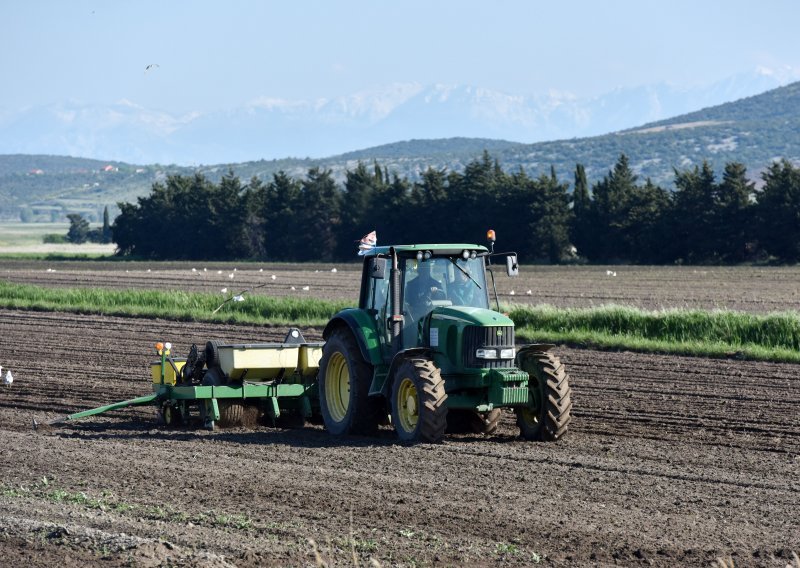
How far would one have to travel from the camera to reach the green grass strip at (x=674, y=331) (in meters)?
22.0

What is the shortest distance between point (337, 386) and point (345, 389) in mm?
168

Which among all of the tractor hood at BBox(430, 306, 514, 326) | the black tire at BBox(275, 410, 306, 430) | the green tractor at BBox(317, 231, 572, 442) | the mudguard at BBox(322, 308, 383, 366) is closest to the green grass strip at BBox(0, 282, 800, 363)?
the green tractor at BBox(317, 231, 572, 442)

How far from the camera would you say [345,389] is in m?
14.1

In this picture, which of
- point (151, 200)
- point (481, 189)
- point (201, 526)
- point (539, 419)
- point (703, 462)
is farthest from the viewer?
point (151, 200)

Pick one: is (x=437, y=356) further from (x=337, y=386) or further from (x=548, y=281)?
(x=548, y=281)

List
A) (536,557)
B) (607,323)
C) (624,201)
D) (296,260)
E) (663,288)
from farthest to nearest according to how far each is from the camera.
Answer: (296,260) → (624,201) → (663,288) → (607,323) → (536,557)

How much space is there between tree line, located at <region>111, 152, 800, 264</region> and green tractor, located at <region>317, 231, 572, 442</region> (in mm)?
47826

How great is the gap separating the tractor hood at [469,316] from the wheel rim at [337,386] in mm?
1481

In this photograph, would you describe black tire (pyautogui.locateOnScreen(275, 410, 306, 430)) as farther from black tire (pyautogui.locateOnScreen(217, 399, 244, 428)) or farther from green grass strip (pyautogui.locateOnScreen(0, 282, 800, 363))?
green grass strip (pyautogui.locateOnScreen(0, 282, 800, 363))

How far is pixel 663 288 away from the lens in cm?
4184

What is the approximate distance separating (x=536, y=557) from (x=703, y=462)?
4.25 m

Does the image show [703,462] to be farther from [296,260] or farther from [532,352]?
[296,260]

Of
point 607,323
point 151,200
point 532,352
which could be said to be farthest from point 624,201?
point 532,352

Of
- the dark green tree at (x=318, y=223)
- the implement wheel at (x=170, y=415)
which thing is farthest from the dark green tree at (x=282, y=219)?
the implement wheel at (x=170, y=415)
